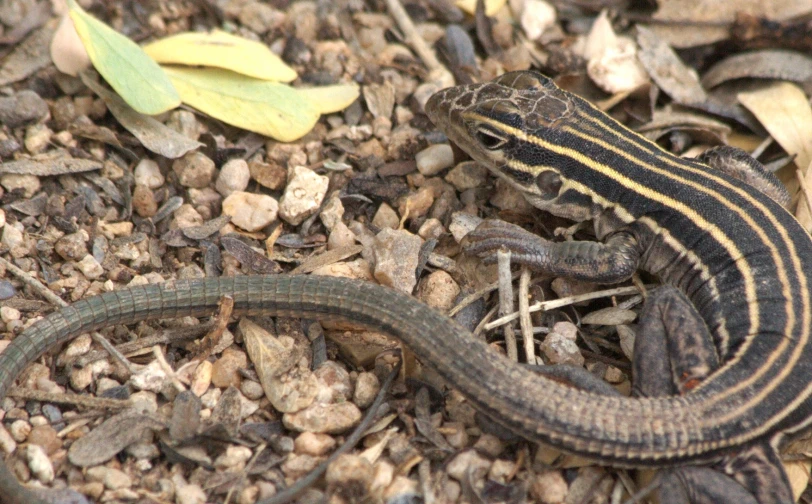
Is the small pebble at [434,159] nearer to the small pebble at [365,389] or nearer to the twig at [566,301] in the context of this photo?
the twig at [566,301]

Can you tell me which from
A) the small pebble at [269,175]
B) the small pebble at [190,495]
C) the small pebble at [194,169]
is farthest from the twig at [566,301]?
the small pebble at [194,169]

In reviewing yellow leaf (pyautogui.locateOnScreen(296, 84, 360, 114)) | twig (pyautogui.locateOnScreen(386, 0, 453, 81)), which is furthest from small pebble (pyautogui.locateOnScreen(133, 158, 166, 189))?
twig (pyautogui.locateOnScreen(386, 0, 453, 81))

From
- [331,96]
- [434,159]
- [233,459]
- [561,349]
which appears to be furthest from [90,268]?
[561,349]

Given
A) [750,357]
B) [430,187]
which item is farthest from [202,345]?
[750,357]

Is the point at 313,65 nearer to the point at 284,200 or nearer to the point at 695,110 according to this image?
the point at 284,200

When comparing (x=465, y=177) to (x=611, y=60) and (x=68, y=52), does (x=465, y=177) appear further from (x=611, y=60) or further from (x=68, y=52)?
(x=68, y=52)

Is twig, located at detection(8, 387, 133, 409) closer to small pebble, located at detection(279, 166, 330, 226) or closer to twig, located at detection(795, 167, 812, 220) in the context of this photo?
small pebble, located at detection(279, 166, 330, 226)
